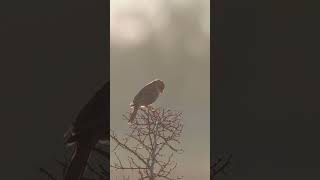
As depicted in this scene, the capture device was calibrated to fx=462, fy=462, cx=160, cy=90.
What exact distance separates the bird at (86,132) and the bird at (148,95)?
19 cm

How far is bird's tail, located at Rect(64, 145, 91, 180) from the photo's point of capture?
1151 millimetres

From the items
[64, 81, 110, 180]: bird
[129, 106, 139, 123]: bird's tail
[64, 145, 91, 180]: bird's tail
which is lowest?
[64, 145, 91, 180]: bird's tail

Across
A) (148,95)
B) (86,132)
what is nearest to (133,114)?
(148,95)

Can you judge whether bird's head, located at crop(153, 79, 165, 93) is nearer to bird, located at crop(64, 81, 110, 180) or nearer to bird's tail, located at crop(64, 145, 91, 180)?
bird, located at crop(64, 81, 110, 180)

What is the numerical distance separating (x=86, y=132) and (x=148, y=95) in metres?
0.29

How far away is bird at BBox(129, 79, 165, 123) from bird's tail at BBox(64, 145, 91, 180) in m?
0.26

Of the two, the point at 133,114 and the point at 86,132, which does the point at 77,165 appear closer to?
the point at 86,132

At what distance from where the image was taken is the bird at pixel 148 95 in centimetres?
144

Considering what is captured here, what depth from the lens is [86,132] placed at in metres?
1.23

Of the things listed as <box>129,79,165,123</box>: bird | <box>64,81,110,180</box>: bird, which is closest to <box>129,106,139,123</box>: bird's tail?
<box>129,79,165,123</box>: bird
